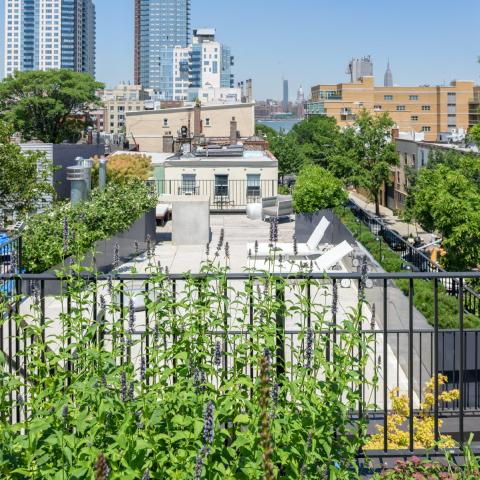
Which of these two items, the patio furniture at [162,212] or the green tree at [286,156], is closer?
the patio furniture at [162,212]

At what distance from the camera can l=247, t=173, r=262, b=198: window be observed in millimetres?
35344

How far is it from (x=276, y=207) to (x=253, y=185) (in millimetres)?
6347

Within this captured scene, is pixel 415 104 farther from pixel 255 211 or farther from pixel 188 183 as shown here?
pixel 255 211

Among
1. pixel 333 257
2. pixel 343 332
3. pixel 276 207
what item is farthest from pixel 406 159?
pixel 343 332

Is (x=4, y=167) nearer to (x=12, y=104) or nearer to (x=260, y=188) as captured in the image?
(x=260, y=188)

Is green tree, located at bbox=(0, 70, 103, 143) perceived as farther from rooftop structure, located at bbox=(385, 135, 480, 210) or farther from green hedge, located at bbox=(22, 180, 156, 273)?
green hedge, located at bbox=(22, 180, 156, 273)

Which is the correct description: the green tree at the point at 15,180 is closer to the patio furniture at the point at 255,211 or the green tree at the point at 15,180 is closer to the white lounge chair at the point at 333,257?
the white lounge chair at the point at 333,257

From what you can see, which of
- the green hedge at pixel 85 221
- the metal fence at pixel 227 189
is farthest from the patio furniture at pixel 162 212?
the metal fence at pixel 227 189

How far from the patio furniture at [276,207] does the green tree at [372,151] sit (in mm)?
26267

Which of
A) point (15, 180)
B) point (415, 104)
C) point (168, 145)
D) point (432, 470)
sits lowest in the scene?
point (432, 470)

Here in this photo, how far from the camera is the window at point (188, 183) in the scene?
116 ft

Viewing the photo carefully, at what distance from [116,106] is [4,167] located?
149 metres

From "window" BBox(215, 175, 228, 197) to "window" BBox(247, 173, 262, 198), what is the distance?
105 cm

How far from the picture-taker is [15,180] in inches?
819
